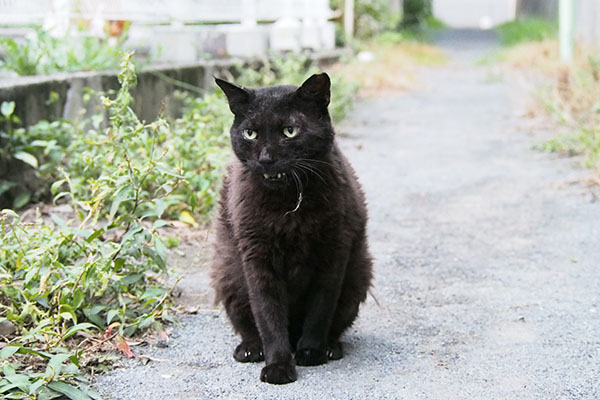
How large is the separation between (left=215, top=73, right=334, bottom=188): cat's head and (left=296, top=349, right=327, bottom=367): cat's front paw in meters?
0.60

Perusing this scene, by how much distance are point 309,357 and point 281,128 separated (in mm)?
810

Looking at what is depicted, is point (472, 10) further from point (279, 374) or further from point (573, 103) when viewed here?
point (279, 374)

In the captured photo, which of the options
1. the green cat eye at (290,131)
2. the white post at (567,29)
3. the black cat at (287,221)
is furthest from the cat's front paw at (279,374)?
the white post at (567,29)

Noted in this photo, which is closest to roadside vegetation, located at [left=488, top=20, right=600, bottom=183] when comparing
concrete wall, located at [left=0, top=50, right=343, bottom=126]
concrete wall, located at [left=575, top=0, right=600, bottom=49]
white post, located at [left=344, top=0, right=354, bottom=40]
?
concrete wall, located at [left=575, top=0, right=600, bottom=49]

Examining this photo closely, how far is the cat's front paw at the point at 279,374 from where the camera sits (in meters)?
2.78

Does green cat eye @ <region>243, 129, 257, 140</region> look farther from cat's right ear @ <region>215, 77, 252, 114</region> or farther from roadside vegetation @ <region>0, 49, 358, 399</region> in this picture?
roadside vegetation @ <region>0, 49, 358, 399</region>

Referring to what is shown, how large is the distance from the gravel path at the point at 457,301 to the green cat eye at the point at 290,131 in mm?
816

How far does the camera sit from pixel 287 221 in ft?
9.45

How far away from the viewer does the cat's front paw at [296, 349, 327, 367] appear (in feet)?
9.70

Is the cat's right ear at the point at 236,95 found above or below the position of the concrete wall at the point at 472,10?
above

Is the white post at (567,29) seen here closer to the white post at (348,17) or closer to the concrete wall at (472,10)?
the white post at (348,17)

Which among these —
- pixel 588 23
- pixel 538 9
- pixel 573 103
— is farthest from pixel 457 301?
pixel 538 9

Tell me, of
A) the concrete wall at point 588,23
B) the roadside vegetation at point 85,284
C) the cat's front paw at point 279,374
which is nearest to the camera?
the roadside vegetation at point 85,284

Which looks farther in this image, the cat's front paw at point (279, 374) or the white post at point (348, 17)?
the white post at point (348, 17)
